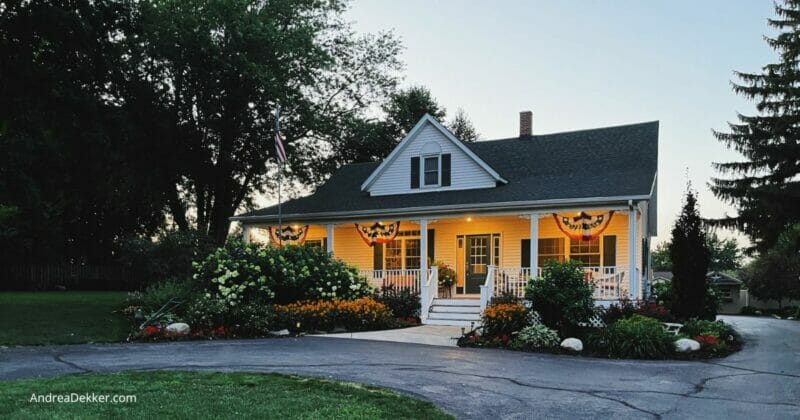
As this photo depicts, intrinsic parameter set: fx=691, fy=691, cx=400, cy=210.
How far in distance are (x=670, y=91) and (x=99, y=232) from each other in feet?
90.4

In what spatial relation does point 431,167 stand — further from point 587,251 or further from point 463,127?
point 463,127

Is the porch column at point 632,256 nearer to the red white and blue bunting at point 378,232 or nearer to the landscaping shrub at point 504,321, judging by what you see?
the landscaping shrub at point 504,321

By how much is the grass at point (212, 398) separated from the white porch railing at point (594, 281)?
10355 millimetres

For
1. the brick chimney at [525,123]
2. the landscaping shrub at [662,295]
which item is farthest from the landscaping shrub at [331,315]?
the brick chimney at [525,123]

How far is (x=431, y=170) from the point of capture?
909 inches

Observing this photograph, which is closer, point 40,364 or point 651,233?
point 40,364

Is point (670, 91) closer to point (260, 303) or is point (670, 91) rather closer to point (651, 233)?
point (651, 233)

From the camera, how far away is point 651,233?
87.7ft

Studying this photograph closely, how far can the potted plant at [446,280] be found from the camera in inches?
845

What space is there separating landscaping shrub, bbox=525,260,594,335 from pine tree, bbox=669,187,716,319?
3222 mm

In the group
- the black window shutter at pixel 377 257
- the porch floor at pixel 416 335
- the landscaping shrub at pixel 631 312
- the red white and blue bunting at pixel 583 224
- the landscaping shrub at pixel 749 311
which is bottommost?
the landscaping shrub at pixel 749 311

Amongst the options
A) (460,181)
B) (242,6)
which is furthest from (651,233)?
(242,6)

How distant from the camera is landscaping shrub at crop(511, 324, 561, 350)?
1366cm

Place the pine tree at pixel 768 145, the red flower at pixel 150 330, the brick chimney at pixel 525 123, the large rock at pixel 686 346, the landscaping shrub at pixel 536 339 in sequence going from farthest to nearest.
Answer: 1. the pine tree at pixel 768 145
2. the brick chimney at pixel 525 123
3. the red flower at pixel 150 330
4. the landscaping shrub at pixel 536 339
5. the large rock at pixel 686 346
